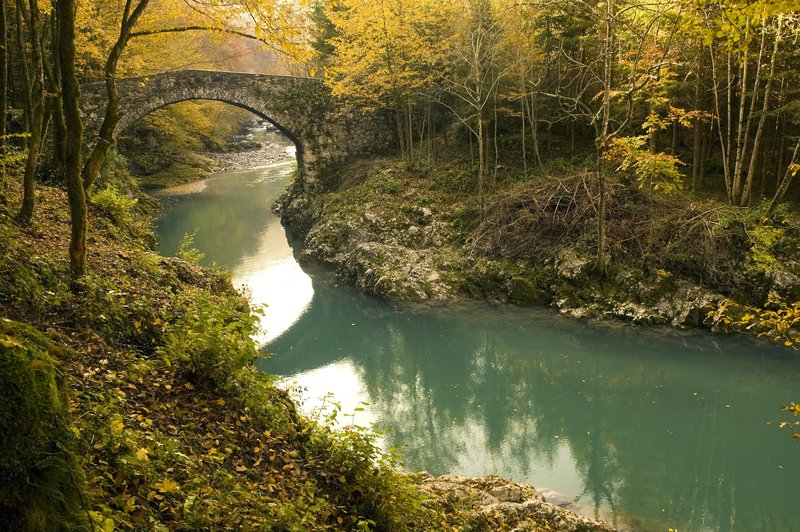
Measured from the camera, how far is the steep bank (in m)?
11.5

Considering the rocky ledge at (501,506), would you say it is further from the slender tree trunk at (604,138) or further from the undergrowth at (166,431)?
the slender tree trunk at (604,138)

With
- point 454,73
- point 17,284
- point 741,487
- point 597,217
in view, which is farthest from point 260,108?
point 741,487

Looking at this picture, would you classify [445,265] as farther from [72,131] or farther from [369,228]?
[72,131]

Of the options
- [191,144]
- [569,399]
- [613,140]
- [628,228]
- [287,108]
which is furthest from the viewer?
[191,144]

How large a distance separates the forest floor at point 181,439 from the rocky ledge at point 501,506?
0.02 meters

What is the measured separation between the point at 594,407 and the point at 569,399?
49 cm

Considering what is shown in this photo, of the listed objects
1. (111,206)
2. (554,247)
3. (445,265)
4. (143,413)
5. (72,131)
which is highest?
(72,131)

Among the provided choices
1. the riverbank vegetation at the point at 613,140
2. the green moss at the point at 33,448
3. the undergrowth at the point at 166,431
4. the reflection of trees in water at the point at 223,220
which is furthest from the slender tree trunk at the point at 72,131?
the reflection of trees in water at the point at 223,220

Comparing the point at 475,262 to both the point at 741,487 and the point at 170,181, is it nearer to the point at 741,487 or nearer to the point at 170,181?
the point at 741,487

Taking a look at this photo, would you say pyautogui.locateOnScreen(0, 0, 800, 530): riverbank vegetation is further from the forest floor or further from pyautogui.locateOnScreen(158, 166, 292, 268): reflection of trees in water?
pyautogui.locateOnScreen(158, 166, 292, 268): reflection of trees in water

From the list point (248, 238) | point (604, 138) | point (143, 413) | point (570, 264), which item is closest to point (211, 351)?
point (143, 413)

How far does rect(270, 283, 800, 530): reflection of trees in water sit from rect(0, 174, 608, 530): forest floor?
1.82 metres

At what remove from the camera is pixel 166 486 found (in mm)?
3139

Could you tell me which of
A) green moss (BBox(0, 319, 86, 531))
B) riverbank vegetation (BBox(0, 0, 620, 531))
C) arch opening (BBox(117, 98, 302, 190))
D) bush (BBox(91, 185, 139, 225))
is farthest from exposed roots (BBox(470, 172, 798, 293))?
green moss (BBox(0, 319, 86, 531))
